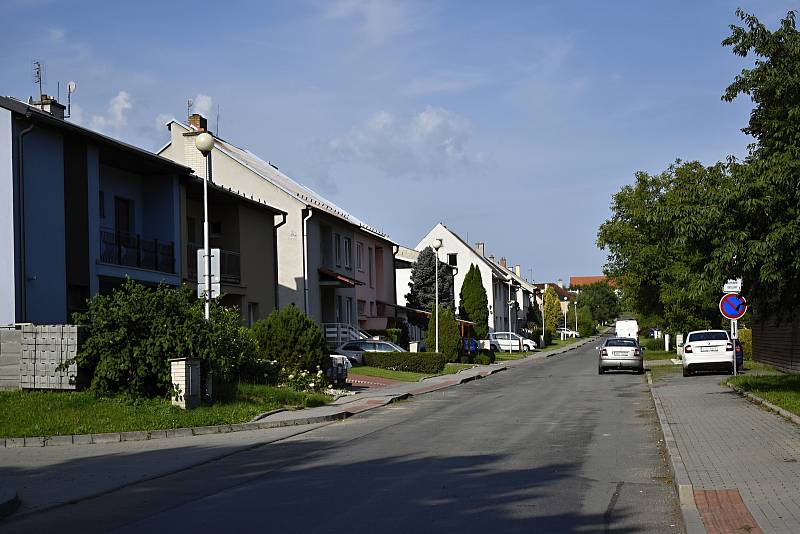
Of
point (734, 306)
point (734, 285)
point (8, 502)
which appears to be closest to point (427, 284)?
point (734, 306)

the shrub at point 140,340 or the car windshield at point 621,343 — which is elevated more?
the shrub at point 140,340

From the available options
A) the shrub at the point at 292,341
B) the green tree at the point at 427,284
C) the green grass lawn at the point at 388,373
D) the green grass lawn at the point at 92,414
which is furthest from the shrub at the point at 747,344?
the green tree at the point at 427,284

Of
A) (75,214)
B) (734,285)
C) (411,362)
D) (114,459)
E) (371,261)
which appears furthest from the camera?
(371,261)

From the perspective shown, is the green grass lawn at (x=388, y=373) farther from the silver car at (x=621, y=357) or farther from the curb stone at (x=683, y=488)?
the curb stone at (x=683, y=488)

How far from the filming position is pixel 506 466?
11695 millimetres

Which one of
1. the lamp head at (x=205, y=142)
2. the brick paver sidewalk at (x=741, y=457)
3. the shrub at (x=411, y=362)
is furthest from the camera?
the shrub at (x=411, y=362)

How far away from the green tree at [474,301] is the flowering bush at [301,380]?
49.4m

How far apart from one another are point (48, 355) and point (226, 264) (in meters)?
14.7

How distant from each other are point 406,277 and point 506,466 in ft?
231

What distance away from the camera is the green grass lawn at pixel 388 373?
33.4m

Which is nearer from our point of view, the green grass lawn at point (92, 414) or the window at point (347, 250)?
the green grass lawn at point (92, 414)

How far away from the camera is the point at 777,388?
21.5m

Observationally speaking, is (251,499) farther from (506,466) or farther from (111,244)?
(111,244)

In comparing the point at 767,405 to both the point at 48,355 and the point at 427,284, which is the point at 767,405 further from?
the point at 427,284
